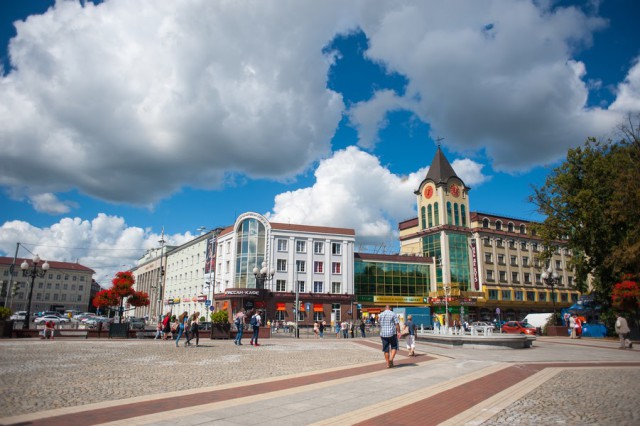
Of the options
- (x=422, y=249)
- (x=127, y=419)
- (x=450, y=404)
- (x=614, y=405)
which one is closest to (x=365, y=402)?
(x=450, y=404)

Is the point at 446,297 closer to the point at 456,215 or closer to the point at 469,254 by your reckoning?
the point at 469,254

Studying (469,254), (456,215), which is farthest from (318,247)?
(469,254)

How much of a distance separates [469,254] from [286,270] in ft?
101

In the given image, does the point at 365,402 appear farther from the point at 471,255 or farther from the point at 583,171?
the point at 471,255

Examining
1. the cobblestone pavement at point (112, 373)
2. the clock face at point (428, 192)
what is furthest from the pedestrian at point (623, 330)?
the clock face at point (428, 192)

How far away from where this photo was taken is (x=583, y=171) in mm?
32625

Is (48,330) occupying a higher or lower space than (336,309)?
lower

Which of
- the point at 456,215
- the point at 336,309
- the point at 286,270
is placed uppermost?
the point at 456,215

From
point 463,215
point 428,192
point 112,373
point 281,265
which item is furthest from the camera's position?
point 428,192

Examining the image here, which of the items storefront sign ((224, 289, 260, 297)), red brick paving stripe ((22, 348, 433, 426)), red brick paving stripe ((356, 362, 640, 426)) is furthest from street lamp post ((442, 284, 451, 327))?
red brick paving stripe ((22, 348, 433, 426))

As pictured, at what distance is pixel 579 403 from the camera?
7.78 m

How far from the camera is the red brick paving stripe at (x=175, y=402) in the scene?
6215 millimetres

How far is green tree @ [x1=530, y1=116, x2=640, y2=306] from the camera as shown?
25520 mm

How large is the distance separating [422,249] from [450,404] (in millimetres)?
64289
